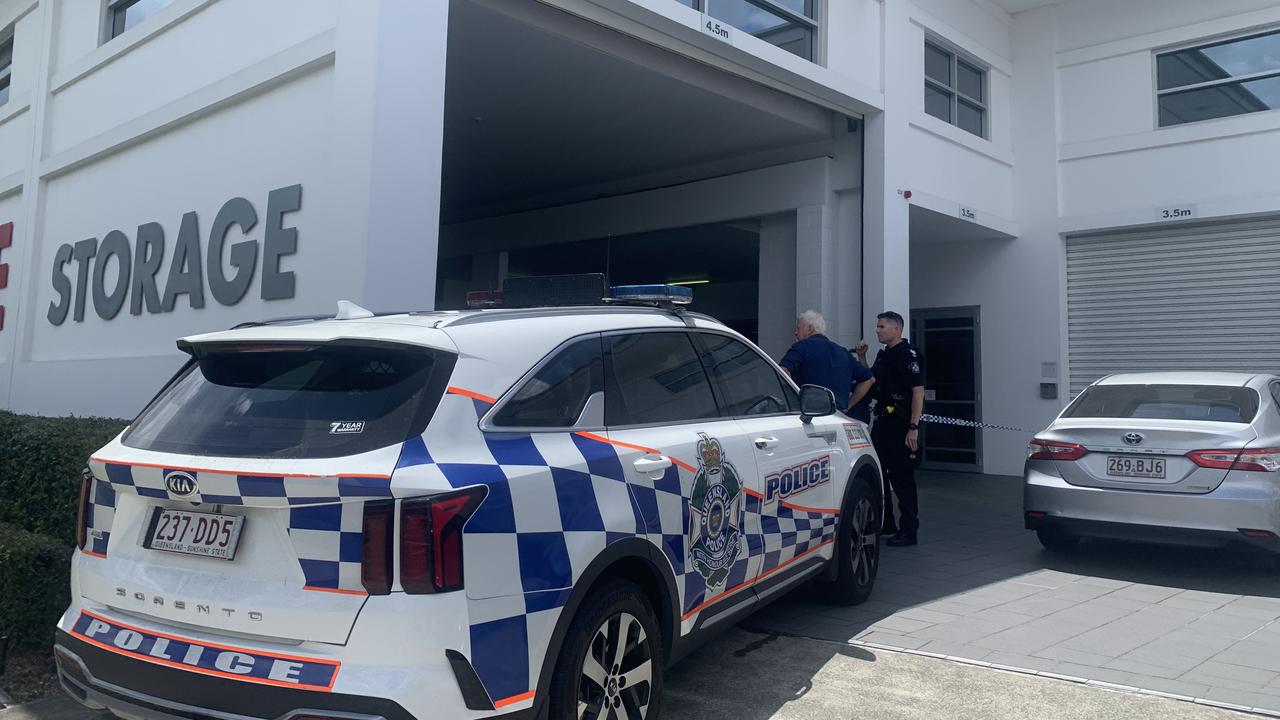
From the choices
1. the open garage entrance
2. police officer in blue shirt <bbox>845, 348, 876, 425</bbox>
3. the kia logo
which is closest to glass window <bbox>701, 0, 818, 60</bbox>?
the open garage entrance

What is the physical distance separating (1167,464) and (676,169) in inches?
331

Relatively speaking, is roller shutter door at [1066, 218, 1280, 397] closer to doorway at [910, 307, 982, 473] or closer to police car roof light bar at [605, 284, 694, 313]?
doorway at [910, 307, 982, 473]

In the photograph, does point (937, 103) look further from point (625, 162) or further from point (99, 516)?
point (99, 516)

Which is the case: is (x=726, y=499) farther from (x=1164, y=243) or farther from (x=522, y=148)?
(x=1164, y=243)

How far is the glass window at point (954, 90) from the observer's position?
40.4 ft

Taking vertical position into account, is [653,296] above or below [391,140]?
below

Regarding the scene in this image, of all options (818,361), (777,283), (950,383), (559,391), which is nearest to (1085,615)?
(818,361)

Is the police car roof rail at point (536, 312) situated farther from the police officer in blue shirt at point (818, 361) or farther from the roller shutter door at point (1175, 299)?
the roller shutter door at point (1175, 299)

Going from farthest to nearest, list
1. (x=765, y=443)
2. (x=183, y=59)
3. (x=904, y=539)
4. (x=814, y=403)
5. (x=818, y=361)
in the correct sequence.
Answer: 1. (x=183, y=59)
2. (x=904, y=539)
3. (x=818, y=361)
4. (x=814, y=403)
5. (x=765, y=443)

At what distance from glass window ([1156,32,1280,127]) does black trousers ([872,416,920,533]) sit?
795 cm

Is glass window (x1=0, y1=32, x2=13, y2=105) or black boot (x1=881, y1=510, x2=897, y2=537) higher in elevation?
glass window (x1=0, y1=32, x2=13, y2=105)

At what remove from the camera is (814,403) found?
16.2 ft

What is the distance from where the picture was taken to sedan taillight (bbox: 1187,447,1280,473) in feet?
20.2

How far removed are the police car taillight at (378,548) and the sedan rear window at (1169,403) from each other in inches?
247
